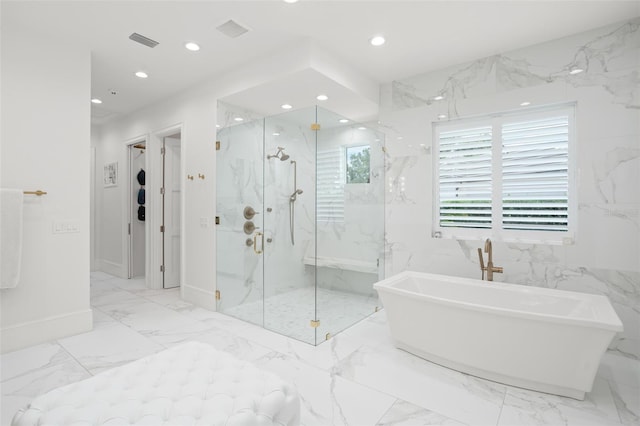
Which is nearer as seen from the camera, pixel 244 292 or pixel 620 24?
pixel 620 24

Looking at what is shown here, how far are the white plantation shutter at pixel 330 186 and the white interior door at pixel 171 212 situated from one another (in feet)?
9.36

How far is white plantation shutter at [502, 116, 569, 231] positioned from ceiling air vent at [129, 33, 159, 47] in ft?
11.1

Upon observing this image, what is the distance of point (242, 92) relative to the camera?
3.52 m

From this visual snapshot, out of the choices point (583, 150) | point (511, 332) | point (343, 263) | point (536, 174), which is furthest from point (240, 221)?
point (583, 150)

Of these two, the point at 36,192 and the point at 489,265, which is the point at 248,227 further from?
the point at 489,265

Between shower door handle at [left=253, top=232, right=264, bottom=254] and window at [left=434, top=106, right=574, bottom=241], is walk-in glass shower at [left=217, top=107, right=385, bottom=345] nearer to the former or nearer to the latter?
shower door handle at [left=253, top=232, right=264, bottom=254]

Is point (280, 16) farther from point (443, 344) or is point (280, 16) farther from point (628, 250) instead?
point (628, 250)

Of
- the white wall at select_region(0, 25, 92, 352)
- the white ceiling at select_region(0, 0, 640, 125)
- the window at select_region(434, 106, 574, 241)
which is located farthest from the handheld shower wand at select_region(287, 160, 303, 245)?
the white wall at select_region(0, 25, 92, 352)

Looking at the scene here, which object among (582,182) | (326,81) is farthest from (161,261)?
(582,182)

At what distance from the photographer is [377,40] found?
2918 mm

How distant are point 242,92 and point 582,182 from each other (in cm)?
328

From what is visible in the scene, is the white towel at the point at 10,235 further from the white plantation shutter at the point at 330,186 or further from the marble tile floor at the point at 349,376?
the white plantation shutter at the point at 330,186

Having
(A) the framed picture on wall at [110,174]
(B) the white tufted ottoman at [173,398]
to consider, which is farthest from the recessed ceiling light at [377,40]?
(A) the framed picture on wall at [110,174]

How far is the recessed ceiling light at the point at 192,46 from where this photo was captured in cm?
302
